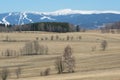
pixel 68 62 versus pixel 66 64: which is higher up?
pixel 68 62

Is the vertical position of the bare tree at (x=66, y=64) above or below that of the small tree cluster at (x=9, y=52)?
above

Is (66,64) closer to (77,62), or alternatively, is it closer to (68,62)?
(68,62)

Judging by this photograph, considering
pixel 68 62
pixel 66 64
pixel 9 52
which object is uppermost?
pixel 68 62

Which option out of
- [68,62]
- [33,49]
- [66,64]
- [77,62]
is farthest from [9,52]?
[68,62]

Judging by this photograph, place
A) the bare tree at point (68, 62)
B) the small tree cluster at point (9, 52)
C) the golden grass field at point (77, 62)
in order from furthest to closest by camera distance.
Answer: the small tree cluster at point (9, 52) < the bare tree at point (68, 62) < the golden grass field at point (77, 62)

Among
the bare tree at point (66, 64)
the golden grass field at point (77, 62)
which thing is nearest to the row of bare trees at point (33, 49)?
the golden grass field at point (77, 62)

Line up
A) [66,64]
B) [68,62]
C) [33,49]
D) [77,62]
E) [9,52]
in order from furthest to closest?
1. [33,49]
2. [9,52]
3. [77,62]
4. [66,64]
5. [68,62]

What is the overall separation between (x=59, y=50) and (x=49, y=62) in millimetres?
39581

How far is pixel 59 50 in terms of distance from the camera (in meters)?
157

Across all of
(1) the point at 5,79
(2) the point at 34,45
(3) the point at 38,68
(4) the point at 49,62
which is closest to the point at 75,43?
(2) the point at 34,45

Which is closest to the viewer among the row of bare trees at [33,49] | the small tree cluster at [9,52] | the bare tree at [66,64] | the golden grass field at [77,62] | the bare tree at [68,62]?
the golden grass field at [77,62]

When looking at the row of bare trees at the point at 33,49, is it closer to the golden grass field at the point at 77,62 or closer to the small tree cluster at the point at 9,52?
the golden grass field at the point at 77,62

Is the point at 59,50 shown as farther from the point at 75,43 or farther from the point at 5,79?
the point at 5,79

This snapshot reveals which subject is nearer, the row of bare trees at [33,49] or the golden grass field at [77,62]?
the golden grass field at [77,62]
